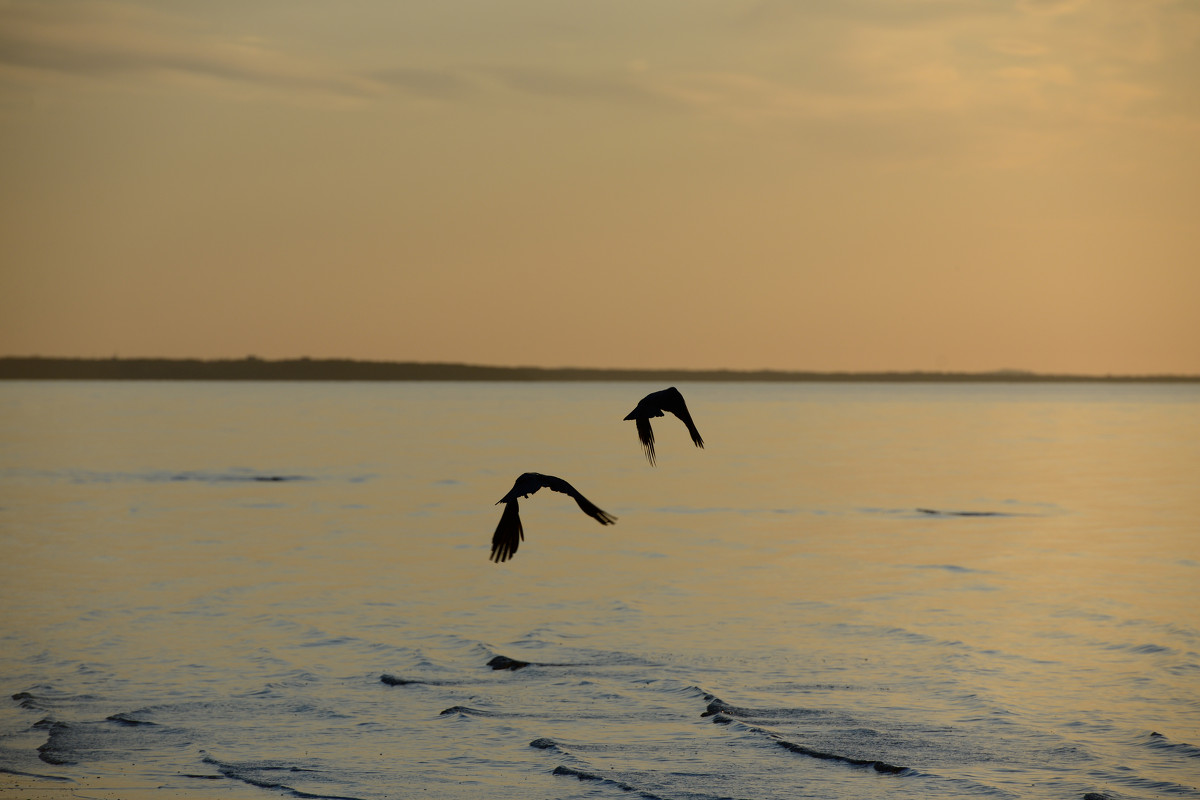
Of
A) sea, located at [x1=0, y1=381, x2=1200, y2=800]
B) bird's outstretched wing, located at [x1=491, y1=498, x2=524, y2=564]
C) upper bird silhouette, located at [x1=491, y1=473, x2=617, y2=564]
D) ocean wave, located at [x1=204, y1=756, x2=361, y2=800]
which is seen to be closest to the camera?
upper bird silhouette, located at [x1=491, y1=473, x2=617, y2=564]

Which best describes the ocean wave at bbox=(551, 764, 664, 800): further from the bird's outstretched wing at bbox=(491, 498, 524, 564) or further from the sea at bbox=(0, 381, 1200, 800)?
the bird's outstretched wing at bbox=(491, 498, 524, 564)

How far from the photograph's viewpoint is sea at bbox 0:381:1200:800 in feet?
52.4

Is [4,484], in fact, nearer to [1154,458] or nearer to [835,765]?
[835,765]

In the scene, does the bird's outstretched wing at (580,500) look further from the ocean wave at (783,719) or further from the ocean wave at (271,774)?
the ocean wave at (783,719)

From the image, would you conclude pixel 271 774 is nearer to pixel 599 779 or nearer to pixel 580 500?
pixel 599 779

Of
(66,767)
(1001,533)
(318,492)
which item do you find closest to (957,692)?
(66,767)

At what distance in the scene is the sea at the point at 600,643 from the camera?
629 inches

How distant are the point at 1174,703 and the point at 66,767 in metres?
15.9

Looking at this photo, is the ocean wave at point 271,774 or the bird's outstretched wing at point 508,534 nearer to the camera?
the bird's outstretched wing at point 508,534

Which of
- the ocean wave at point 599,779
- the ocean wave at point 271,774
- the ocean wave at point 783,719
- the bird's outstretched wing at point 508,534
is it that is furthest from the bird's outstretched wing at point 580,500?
the ocean wave at point 783,719

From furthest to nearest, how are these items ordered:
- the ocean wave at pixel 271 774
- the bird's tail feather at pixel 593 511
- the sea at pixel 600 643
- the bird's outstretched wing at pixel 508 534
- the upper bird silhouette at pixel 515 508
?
1. the sea at pixel 600 643
2. the ocean wave at pixel 271 774
3. the bird's outstretched wing at pixel 508 534
4. the upper bird silhouette at pixel 515 508
5. the bird's tail feather at pixel 593 511

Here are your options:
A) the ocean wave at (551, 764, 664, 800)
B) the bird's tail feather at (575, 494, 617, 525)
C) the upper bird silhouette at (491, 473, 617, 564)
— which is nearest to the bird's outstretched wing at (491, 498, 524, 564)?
the upper bird silhouette at (491, 473, 617, 564)

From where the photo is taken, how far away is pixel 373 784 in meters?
15.2

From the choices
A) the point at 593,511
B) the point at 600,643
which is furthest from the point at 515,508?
the point at 600,643
